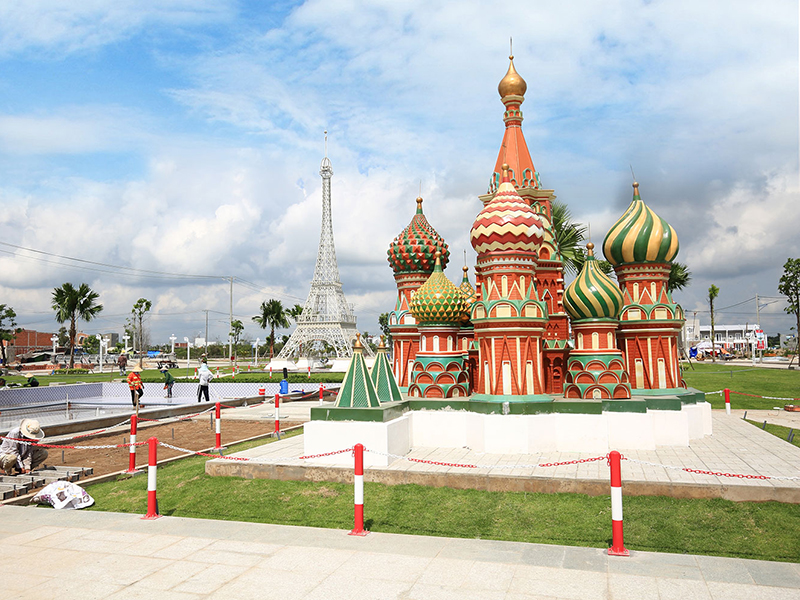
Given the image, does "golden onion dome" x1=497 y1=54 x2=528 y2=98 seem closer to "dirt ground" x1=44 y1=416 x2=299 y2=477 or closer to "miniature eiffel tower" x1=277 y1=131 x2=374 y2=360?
"dirt ground" x1=44 y1=416 x2=299 y2=477

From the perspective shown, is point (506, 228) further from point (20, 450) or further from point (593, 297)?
point (20, 450)

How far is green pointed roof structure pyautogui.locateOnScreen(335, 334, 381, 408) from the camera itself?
11.0 m

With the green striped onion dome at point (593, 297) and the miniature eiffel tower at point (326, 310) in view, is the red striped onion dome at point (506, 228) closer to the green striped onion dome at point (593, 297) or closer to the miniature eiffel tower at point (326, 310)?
the green striped onion dome at point (593, 297)

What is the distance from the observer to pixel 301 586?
5.30 m

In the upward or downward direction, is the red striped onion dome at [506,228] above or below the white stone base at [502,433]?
above

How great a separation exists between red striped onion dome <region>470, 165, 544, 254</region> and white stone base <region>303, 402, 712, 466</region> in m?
3.41

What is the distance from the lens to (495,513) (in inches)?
309

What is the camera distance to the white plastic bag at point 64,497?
851 centimetres

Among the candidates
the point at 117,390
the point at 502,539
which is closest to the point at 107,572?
the point at 502,539

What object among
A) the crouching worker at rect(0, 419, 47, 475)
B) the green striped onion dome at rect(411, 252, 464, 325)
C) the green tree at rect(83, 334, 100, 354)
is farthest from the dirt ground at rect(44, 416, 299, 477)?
the green tree at rect(83, 334, 100, 354)

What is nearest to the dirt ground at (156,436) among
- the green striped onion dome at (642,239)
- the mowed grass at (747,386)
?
the green striped onion dome at (642,239)

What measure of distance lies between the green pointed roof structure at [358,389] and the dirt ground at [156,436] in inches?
168

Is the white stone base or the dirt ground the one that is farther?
the dirt ground

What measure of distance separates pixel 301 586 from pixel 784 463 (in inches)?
340
